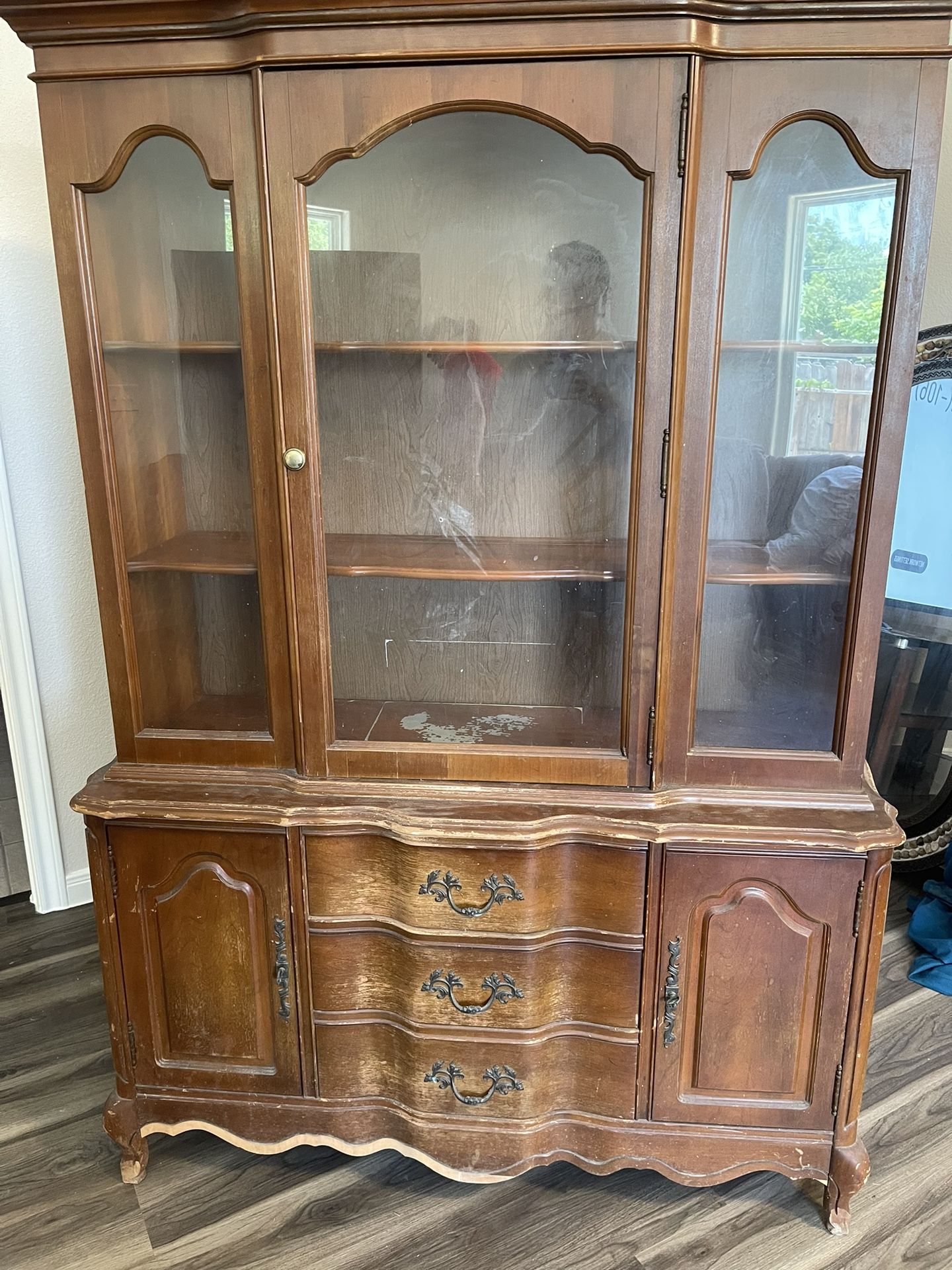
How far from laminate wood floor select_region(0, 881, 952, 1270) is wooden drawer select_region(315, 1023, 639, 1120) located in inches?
7.7

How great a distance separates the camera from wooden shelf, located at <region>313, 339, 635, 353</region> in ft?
4.33

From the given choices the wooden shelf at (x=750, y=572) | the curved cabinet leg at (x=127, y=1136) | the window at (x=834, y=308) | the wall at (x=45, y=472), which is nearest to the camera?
the window at (x=834, y=308)

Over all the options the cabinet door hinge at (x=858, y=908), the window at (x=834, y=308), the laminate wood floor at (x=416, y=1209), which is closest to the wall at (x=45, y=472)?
the laminate wood floor at (x=416, y=1209)

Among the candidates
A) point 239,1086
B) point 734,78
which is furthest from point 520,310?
point 239,1086

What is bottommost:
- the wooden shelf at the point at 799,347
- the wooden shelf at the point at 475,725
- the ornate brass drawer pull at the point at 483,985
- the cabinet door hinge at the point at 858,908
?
the ornate brass drawer pull at the point at 483,985

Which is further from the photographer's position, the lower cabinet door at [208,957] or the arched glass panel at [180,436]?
the lower cabinet door at [208,957]

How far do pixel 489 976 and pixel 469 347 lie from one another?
3.07 feet

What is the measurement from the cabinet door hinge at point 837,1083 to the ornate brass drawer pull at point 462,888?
0.55 meters

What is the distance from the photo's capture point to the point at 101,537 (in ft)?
4.60

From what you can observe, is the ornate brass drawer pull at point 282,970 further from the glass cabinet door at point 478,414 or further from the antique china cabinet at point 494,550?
the glass cabinet door at point 478,414

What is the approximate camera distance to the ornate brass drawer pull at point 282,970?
1.47 metres

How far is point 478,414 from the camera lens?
55.5 inches

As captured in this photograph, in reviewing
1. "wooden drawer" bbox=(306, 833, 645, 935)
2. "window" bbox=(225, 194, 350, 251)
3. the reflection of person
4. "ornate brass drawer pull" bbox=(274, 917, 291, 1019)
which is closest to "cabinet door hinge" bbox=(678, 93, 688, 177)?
the reflection of person

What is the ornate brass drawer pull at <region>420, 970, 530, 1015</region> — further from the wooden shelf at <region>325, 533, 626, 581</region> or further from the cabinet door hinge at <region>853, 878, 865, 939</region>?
the wooden shelf at <region>325, 533, 626, 581</region>
